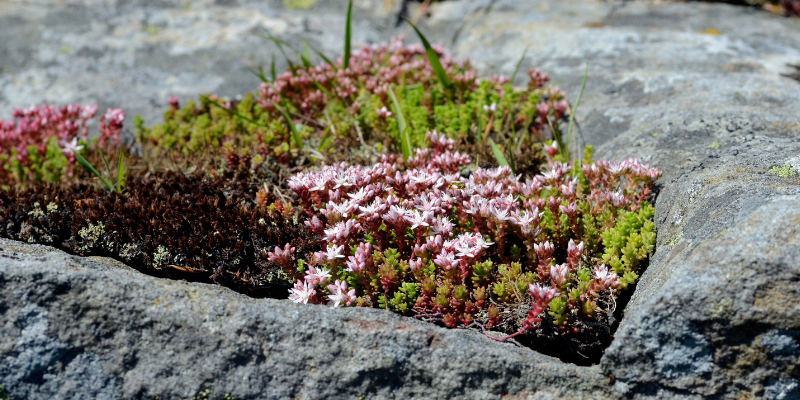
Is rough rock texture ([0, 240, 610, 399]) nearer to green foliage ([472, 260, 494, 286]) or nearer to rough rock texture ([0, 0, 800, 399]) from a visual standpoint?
rough rock texture ([0, 0, 800, 399])

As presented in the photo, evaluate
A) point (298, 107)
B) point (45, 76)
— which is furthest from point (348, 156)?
point (45, 76)

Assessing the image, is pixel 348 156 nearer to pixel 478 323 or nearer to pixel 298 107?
pixel 298 107

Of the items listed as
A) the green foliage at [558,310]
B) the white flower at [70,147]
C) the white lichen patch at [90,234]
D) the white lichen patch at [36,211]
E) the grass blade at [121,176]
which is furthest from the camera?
the white flower at [70,147]

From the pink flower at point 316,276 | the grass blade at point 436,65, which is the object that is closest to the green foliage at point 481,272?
the pink flower at point 316,276

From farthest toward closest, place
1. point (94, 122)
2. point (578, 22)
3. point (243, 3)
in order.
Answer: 1. point (243, 3)
2. point (578, 22)
3. point (94, 122)

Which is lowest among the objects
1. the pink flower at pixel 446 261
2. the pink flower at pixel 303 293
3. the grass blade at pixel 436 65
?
the pink flower at pixel 303 293

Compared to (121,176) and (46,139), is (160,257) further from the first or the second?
(46,139)

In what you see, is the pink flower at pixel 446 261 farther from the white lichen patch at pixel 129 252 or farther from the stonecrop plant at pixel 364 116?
the white lichen patch at pixel 129 252
